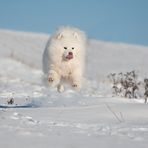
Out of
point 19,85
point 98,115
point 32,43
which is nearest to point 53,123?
point 98,115

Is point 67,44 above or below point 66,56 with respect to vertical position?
above

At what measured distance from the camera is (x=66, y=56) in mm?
8695

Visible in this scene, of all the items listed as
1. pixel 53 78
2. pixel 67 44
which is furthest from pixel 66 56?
pixel 53 78

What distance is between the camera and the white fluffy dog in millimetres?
8766

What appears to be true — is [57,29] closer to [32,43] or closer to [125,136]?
[125,136]

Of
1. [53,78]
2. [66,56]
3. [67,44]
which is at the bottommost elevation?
[53,78]

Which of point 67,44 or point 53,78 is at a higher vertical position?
point 67,44

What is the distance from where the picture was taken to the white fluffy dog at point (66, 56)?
345 inches

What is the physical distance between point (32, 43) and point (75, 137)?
87.9 ft

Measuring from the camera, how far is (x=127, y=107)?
658 cm

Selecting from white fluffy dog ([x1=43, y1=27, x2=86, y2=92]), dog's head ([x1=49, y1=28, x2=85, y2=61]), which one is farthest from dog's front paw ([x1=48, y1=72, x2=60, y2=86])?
dog's head ([x1=49, y1=28, x2=85, y2=61])

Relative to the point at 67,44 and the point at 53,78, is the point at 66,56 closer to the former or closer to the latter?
the point at 67,44

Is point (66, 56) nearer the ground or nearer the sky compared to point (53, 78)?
nearer the sky

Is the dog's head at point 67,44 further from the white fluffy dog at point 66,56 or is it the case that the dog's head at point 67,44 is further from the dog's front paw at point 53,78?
the dog's front paw at point 53,78
